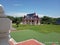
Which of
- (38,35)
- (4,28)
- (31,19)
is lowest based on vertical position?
(38,35)

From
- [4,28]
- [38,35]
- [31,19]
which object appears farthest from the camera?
[31,19]

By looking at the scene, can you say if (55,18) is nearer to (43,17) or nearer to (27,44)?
(43,17)

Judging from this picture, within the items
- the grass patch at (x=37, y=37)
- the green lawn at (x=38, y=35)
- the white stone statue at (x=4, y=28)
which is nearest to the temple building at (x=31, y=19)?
the green lawn at (x=38, y=35)

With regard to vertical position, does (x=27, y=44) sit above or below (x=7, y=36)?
below

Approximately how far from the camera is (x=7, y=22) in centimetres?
34

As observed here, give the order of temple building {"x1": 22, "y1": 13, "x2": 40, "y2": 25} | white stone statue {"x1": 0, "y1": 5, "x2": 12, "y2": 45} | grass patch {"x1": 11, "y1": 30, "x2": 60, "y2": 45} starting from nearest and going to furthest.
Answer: white stone statue {"x1": 0, "y1": 5, "x2": 12, "y2": 45}, grass patch {"x1": 11, "y1": 30, "x2": 60, "y2": 45}, temple building {"x1": 22, "y1": 13, "x2": 40, "y2": 25}

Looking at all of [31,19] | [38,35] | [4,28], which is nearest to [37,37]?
[38,35]

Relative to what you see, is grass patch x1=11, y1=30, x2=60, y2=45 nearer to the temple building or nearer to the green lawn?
the green lawn

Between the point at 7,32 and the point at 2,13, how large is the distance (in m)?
0.05

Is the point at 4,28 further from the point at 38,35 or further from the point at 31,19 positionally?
the point at 31,19

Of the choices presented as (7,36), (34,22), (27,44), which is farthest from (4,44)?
(34,22)

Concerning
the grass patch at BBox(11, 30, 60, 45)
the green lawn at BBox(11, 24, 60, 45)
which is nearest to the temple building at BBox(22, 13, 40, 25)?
the green lawn at BBox(11, 24, 60, 45)

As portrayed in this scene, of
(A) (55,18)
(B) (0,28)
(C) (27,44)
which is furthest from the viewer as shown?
(A) (55,18)

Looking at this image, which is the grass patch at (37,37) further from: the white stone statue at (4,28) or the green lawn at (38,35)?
the white stone statue at (4,28)
